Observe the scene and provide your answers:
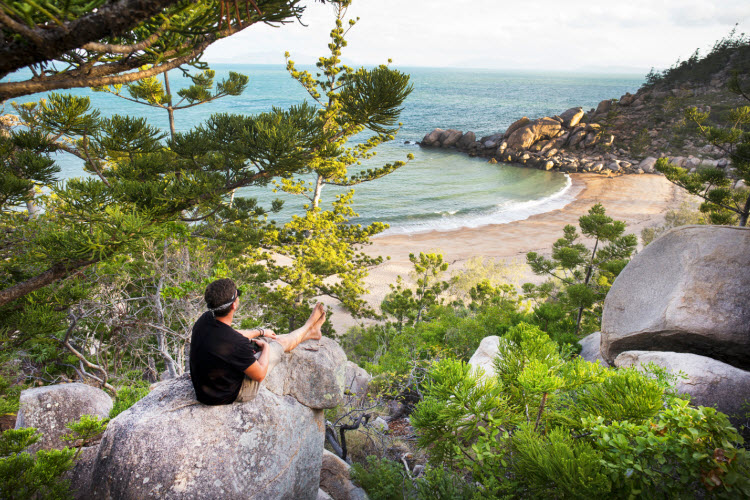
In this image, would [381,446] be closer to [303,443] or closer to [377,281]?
[303,443]

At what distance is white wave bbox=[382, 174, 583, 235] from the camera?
1074 inches

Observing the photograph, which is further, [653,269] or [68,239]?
[653,269]

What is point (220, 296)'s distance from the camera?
119 inches

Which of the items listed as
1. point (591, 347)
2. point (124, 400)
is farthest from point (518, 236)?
point (124, 400)

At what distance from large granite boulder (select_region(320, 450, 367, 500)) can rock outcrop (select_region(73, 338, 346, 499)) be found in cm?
56

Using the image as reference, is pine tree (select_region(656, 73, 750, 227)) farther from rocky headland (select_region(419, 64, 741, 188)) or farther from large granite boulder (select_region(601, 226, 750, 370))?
rocky headland (select_region(419, 64, 741, 188))

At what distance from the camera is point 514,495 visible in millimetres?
2705

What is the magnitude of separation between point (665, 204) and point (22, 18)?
3677 cm

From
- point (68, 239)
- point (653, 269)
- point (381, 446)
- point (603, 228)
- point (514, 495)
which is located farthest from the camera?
point (603, 228)

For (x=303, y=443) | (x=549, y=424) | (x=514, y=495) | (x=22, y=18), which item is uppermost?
(x=22, y=18)

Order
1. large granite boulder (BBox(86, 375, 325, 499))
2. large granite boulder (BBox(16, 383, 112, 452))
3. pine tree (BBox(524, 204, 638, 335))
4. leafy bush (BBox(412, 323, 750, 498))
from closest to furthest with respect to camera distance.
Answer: leafy bush (BBox(412, 323, 750, 498))
large granite boulder (BBox(86, 375, 325, 499))
large granite boulder (BBox(16, 383, 112, 452))
pine tree (BBox(524, 204, 638, 335))

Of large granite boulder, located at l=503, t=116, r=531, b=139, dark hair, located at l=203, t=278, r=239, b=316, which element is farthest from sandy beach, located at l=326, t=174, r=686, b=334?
large granite boulder, located at l=503, t=116, r=531, b=139

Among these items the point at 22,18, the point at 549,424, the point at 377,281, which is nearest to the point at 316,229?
the point at 377,281

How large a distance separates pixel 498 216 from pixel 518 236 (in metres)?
4.98
